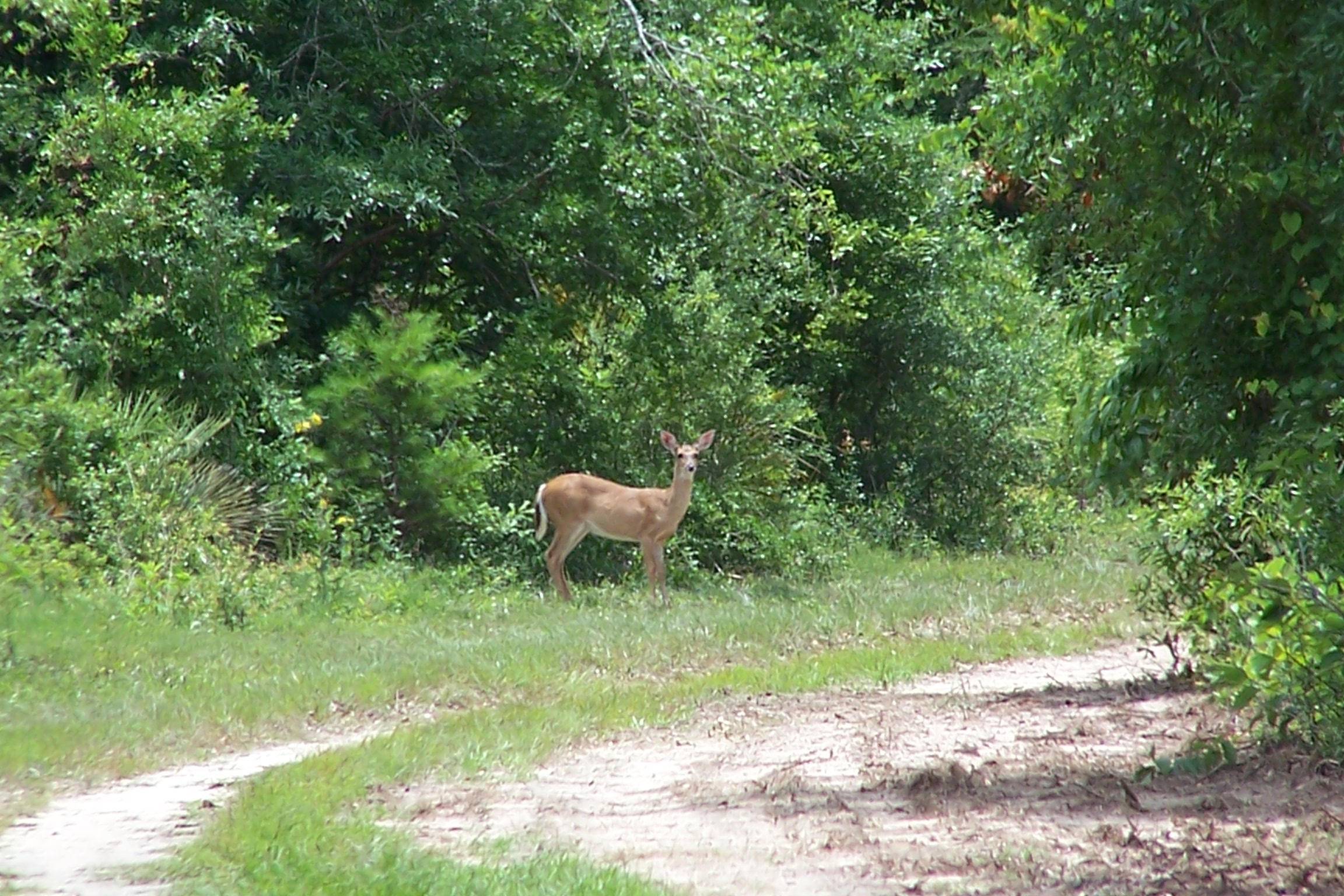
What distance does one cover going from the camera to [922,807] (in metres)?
8.05

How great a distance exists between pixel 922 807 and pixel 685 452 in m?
10.1

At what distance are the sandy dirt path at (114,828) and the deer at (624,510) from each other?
8.49m

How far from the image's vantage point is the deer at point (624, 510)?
17.9 metres

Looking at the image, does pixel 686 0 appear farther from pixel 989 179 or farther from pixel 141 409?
pixel 989 179

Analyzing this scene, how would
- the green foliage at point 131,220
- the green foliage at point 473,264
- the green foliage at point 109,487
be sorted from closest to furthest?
the green foliage at point 109,487
the green foliage at point 131,220
the green foliage at point 473,264

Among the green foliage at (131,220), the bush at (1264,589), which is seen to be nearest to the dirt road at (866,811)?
the bush at (1264,589)

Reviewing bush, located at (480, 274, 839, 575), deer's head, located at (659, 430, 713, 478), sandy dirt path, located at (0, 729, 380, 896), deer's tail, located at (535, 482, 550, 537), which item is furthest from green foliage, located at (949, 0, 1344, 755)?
bush, located at (480, 274, 839, 575)

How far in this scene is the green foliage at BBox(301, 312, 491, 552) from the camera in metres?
17.3

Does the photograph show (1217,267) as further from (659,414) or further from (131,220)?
(659,414)

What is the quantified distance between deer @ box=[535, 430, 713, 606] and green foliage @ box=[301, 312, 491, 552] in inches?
34.9

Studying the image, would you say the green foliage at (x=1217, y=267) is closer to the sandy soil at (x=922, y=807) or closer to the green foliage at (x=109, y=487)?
the sandy soil at (x=922, y=807)

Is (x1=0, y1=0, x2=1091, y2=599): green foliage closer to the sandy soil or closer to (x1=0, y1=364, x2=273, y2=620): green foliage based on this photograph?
(x1=0, y1=364, x2=273, y2=620): green foliage

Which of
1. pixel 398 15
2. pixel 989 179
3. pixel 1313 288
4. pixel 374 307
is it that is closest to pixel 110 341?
pixel 374 307

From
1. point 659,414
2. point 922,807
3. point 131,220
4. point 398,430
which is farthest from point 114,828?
point 659,414
